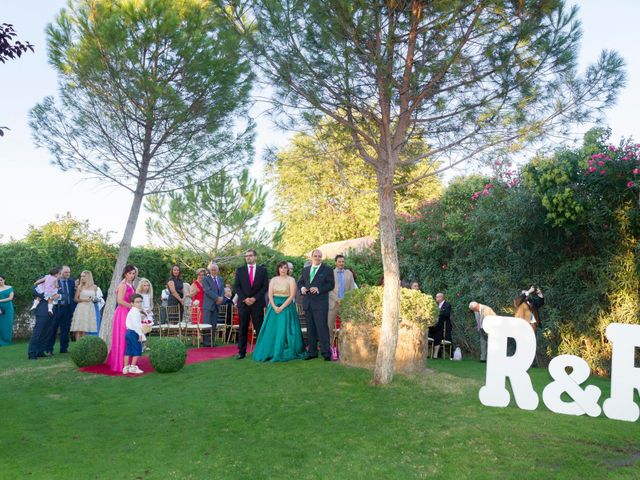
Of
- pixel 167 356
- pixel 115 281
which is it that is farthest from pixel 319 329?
pixel 115 281

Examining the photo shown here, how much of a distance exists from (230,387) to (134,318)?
2214 mm

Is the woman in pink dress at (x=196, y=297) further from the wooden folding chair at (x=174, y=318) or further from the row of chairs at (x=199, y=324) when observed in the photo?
the wooden folding chair at (x=174, y=318)

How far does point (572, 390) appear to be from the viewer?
22.4ft

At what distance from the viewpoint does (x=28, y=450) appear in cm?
553

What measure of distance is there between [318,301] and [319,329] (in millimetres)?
458

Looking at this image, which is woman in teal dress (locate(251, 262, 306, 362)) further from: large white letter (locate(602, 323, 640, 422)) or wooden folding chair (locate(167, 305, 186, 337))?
large white letter (locate(602, 323, 640, 422))

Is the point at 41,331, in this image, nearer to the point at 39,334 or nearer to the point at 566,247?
the point at 39,334

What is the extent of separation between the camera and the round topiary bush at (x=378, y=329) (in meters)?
9.23

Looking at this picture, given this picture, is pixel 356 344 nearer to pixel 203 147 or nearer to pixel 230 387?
pixel 230 387

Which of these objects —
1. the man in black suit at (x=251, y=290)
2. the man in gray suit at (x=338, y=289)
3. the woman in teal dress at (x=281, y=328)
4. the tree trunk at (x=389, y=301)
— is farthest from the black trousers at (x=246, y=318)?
the tree trunk at (x=389, y=301)

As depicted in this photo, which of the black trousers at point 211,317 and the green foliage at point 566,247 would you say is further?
the black trousers at point 211,317

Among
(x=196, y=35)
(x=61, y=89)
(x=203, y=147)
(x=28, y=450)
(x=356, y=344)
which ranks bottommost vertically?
(x=28, y=450)

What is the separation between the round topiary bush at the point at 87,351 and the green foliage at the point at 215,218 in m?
14.0

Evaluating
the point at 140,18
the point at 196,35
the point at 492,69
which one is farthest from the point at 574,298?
the point at 140,18
